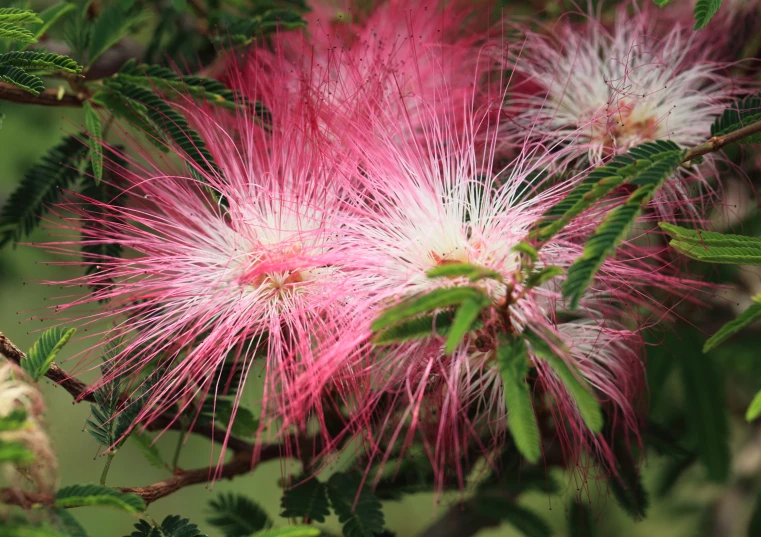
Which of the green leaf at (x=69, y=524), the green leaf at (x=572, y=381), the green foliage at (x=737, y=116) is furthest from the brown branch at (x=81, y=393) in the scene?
the green foliage at (x=737, y=116)

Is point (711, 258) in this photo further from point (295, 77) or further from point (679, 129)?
point (295, 77)

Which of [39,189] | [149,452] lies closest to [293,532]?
[149,452]

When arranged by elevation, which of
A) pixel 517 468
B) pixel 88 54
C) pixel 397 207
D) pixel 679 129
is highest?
pixel 88 54

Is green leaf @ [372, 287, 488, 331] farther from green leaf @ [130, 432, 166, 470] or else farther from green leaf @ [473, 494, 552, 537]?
green leaf @ [473, 494, 552, 537]

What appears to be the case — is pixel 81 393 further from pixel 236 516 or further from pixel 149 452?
pixel 236 516

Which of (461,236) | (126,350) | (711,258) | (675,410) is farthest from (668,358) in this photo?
(126,350)

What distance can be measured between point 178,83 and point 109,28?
26 centimetres

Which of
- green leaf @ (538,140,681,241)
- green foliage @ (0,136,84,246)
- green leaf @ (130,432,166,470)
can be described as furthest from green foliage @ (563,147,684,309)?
Result: green foliage @ (0,136,84,246)

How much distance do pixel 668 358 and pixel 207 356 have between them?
107 cm

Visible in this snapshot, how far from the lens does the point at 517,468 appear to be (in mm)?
1480

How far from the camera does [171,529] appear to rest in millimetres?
1038

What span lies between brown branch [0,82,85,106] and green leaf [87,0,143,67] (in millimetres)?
105

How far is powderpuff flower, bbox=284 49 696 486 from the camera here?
1.04 metres

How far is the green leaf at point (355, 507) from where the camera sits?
119 cm
